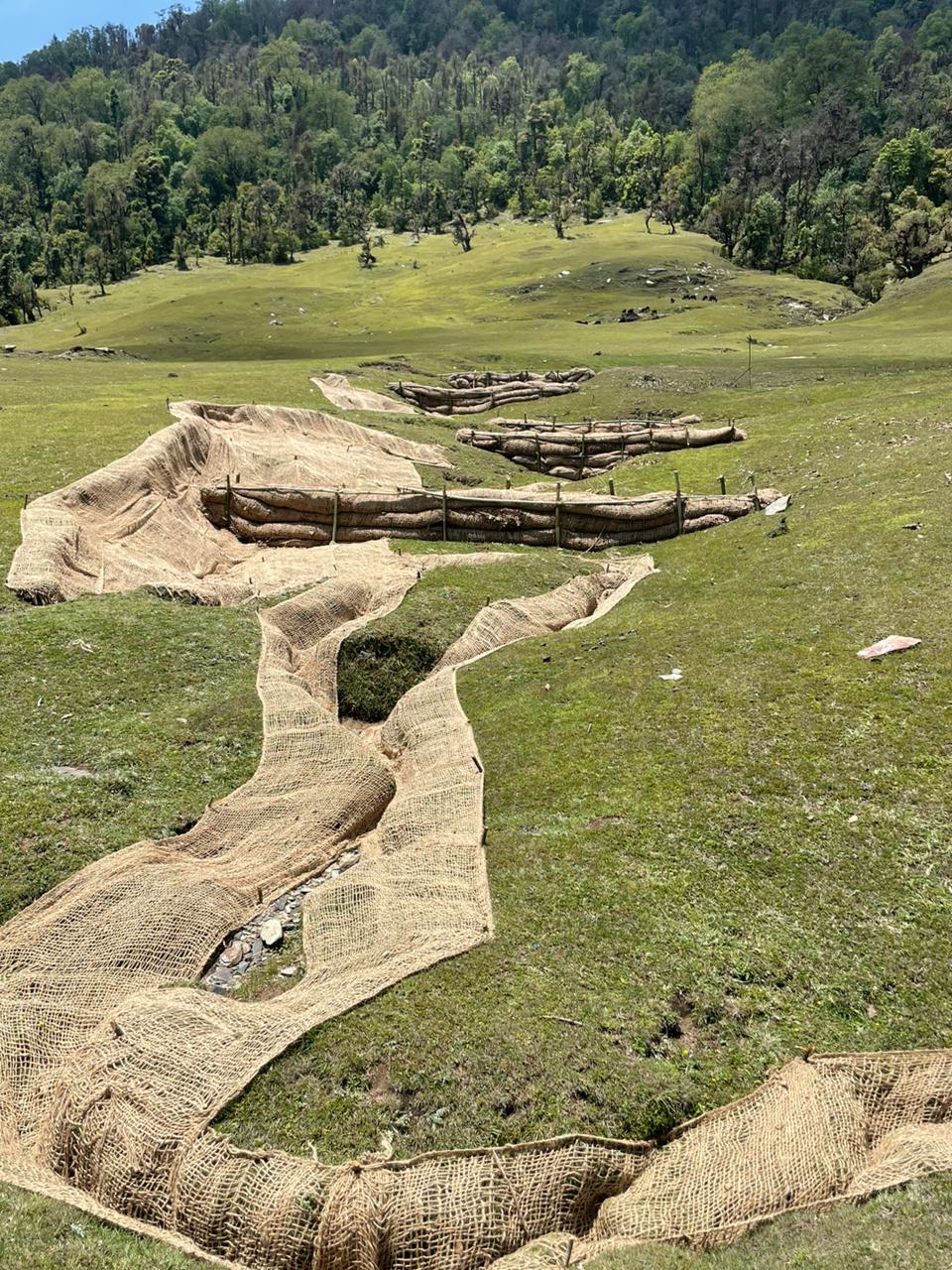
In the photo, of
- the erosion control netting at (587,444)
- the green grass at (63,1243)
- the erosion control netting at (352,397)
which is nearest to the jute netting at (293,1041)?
the green grass at (63,1243)

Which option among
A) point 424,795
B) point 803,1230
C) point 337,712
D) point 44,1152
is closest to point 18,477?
point 337,712

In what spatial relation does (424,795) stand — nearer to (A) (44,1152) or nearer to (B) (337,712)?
(B) (337,712)

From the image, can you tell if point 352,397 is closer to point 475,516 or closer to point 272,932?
point 475,516

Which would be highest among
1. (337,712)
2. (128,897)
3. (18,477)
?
(18,477)

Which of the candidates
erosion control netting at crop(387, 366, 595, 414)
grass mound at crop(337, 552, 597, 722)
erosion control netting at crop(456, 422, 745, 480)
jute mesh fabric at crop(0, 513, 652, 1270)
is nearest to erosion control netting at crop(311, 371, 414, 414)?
erosion control netting at crop(387, 366, 595, 414)

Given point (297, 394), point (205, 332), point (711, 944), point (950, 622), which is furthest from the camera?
point (205, 332)

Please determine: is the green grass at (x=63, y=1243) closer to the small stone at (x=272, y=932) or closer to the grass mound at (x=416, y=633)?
the small stone at (x=272, y=932)
